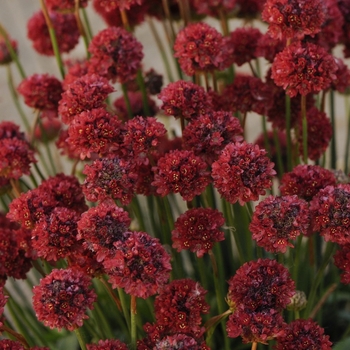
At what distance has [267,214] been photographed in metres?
0.45

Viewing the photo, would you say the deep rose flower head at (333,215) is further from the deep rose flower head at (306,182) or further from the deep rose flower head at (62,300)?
the deep rose flower head at (62,300)

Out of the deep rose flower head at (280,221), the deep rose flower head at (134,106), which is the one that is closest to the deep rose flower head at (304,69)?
the deep rose flower head at (280,221)

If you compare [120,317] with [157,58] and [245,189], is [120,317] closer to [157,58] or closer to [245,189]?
[245,189]

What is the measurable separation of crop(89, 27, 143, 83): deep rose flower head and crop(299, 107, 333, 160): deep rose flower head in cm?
17

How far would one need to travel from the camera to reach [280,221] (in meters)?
0.45

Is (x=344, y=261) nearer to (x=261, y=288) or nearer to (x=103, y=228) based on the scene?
(x=261, y=288)

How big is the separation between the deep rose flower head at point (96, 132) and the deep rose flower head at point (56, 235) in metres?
0.05

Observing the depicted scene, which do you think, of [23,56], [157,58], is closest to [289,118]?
[157,58]

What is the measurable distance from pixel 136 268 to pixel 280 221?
11 cm

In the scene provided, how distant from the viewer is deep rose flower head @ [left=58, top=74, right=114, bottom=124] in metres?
0.51

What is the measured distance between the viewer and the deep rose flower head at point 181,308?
447mm

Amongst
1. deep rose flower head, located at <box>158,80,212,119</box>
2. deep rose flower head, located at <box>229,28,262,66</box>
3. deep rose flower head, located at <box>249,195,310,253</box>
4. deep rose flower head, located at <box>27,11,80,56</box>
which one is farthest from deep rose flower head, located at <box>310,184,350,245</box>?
deep rose flower head, located at <box>27,11,80,56</box>

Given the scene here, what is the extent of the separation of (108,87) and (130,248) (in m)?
0.17

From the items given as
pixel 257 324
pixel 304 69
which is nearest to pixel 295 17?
pixel 304 69
